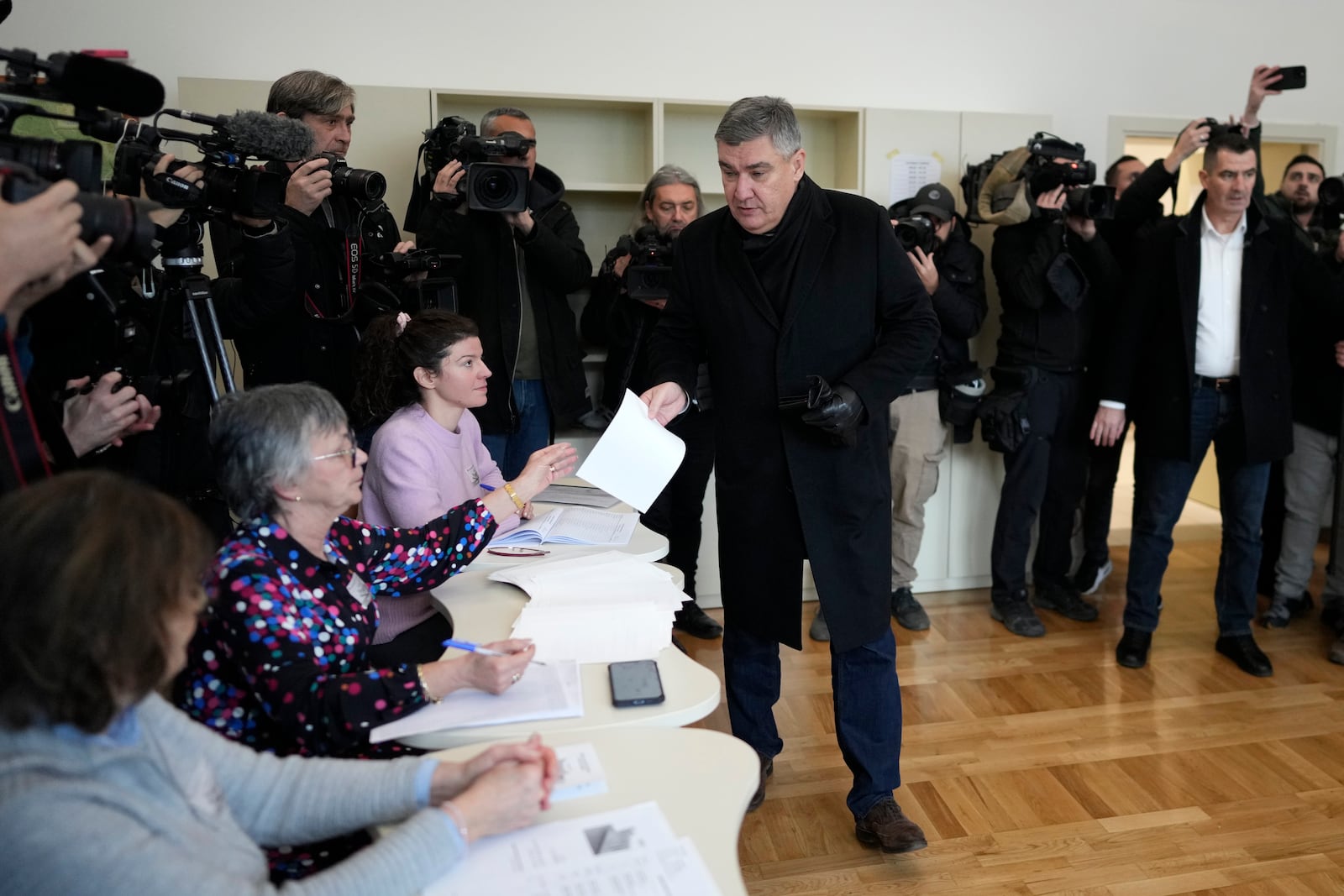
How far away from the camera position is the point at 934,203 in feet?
11.6

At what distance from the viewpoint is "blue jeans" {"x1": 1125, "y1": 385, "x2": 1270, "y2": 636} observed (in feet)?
10.5

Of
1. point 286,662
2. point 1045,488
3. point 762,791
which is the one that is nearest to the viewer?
point 286,662

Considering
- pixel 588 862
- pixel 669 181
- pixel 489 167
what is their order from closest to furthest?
pixel 588 862
pixel 489 167
pixel 669 181

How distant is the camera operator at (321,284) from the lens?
2.56 meters

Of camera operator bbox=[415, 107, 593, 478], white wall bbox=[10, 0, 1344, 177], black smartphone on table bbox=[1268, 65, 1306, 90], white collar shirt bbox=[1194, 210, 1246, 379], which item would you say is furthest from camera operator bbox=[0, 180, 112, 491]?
black smartphone on table bbox=[1268, 65, 1306, 90]

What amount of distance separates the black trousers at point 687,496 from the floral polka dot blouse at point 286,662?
1.96 metres

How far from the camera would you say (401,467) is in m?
2.18

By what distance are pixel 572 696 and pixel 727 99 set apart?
3041mm

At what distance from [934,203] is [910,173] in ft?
1.34

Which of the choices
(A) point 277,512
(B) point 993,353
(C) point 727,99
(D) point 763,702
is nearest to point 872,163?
(C) point 727,99

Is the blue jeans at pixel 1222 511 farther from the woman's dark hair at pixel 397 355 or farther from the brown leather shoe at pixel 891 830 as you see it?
the woman's dark hair at pixel 397 355

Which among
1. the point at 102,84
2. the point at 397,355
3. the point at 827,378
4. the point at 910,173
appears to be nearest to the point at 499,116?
the point at 397,355

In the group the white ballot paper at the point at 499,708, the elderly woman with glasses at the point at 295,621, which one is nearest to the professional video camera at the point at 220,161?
the elderly woman with glasses at the point at 295,621

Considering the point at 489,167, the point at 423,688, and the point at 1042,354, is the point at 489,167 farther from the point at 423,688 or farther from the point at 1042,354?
the point at 1042,354
